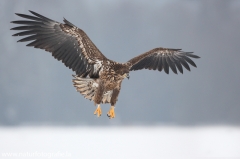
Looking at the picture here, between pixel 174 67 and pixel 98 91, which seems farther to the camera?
pixel 174 67

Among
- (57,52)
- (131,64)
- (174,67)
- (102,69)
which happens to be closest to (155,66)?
(174,67)

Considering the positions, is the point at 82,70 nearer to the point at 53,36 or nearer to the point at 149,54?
the point at 53,36

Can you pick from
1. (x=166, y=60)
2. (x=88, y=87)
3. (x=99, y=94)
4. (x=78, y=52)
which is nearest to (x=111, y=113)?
(x=99, y=94)

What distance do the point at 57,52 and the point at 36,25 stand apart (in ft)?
1.24

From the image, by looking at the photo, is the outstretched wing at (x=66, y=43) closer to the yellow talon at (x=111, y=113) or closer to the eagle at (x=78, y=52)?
the eagle at (x=78, y=52)

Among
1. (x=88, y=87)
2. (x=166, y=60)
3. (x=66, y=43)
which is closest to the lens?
(x=66, y=43)

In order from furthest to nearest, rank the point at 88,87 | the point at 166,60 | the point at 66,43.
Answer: the point at 166,60 < the point at 88,87 < the point at 66,43

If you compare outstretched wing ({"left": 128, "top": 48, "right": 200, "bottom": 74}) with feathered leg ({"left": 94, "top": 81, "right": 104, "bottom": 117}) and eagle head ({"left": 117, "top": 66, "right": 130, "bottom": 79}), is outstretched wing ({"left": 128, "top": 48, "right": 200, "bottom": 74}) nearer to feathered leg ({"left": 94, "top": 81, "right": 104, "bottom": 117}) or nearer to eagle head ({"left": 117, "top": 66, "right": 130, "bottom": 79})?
eagle head ({"left": 117, "top": 66, "right": 130, "bottom": 79})

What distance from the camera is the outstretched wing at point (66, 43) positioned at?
4.78 meters

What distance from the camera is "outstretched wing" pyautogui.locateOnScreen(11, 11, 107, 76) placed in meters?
4.78

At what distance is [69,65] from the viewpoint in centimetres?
488

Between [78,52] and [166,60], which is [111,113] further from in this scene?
[166,60]

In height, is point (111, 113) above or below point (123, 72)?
below

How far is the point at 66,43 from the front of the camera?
4855 millimetres
